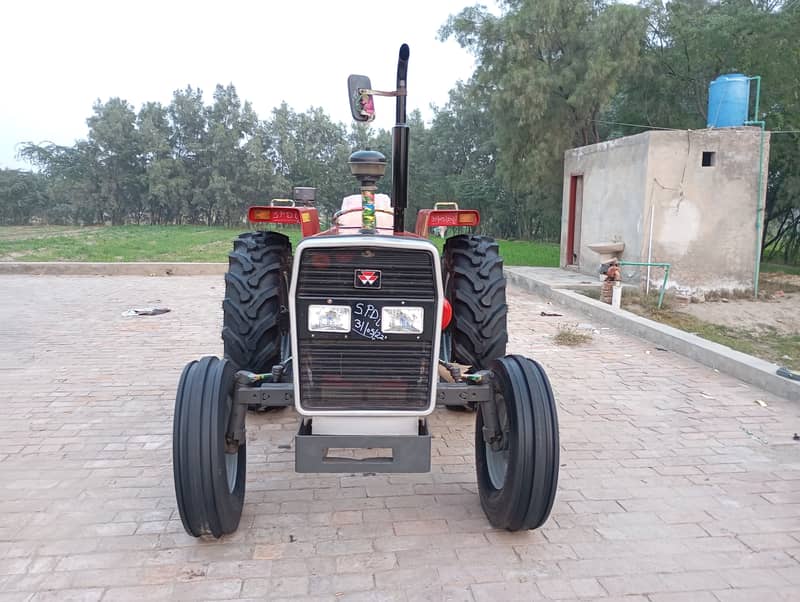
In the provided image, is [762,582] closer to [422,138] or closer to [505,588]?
[505,588]

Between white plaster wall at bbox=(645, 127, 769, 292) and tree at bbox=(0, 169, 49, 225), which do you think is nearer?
white plaster wall at bbox=(645, 127, 769, 292)

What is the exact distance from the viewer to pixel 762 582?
8.65 ft

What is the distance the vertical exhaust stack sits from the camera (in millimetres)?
3727

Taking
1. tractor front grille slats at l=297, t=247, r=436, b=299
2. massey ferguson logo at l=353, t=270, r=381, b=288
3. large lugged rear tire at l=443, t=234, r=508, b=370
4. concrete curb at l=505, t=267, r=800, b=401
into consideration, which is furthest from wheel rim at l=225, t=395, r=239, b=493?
concrete curb at l=505, t=267, r=800, b=401

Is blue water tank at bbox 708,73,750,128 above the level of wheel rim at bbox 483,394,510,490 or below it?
above

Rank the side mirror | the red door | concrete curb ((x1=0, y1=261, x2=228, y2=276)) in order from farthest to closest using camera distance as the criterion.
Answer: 1. the red door
2. concrete curb ((x1=0, y1=261, x2=228, y2=276))
3. the side mirror

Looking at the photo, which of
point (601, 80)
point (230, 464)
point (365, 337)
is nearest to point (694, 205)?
point (601, 80)

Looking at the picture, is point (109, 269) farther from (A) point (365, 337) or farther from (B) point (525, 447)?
(B) point (525, 447)

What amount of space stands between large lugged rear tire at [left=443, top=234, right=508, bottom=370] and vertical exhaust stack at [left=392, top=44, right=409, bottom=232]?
63cm

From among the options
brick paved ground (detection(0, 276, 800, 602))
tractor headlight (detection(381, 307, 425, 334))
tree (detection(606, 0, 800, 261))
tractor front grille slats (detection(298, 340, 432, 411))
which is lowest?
brick paved ground (detection(0, 276, 800, 602))

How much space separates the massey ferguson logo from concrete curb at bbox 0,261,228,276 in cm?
1059

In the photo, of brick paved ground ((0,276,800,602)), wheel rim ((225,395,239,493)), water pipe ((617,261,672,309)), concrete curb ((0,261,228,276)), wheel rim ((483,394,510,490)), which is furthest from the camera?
concrete curb ((0,261,228,276))

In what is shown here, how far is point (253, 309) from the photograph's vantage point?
396cm

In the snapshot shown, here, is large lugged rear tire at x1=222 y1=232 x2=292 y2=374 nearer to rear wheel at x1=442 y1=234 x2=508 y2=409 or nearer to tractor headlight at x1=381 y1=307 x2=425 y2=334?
rear wheel at x1=442 y1=234 x2=508 y2=409
